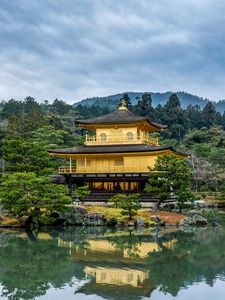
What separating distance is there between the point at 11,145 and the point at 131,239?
11.9 m

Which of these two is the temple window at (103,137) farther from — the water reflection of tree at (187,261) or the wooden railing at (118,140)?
the water reflection of tree at (187,261)

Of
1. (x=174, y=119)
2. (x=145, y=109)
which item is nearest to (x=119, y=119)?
(x=174, y=119)

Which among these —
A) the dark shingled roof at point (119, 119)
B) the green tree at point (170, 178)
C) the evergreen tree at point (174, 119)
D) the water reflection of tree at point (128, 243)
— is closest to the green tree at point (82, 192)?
the green tree at point (170, 178)

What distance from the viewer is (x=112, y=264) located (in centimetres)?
1709

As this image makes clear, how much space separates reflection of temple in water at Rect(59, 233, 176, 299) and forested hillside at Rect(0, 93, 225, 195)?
9.55m

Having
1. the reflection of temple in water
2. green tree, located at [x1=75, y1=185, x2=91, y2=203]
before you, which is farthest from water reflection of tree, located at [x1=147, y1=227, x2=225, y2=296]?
Answer: green tree, located at [x1=75, y1=185, x2=91, y2=203]

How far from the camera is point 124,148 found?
36062 mm

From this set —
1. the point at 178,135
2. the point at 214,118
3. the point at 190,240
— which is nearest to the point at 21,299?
the point at 190,240

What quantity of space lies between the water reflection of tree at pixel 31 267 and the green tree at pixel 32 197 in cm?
322

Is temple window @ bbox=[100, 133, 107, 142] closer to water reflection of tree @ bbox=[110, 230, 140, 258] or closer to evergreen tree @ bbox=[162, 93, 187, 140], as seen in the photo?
water reflection of tree @ bbox=[110, 230, 140, 258]

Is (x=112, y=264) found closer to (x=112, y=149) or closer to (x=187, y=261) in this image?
(x=187, y=261)

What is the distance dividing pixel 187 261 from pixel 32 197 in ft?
35.3

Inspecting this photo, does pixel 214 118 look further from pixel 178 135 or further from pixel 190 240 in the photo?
pixel 190 240

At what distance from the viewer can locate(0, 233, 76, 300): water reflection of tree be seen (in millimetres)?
14078
